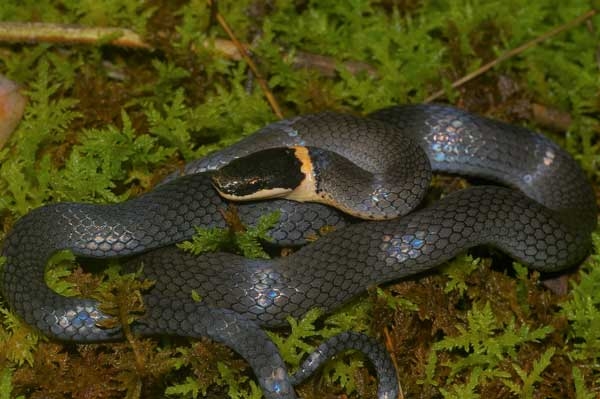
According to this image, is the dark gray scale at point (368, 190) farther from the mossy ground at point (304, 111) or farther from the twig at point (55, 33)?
the twig at point (55, 33)

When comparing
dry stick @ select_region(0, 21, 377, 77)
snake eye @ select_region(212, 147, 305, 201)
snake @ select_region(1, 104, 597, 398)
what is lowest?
snake @ select_region(1, 104, 597, 398)

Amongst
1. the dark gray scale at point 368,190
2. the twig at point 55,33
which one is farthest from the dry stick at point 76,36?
the dark gray scale at point 368,190

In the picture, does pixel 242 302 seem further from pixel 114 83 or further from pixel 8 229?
pixel 114 83

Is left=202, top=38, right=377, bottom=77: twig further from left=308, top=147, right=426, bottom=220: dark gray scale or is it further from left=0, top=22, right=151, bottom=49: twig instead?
left=308, top=147, right=426, bottom=220: dark gray scale

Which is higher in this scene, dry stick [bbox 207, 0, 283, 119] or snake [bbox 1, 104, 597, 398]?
dry stick [bbox 207, 0, 283, 119]

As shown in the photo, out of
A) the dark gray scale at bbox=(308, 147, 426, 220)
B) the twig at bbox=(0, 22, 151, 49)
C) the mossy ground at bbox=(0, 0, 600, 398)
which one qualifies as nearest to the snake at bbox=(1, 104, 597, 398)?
the dark gray scale at bbox=(308, 147, 426, 220)
